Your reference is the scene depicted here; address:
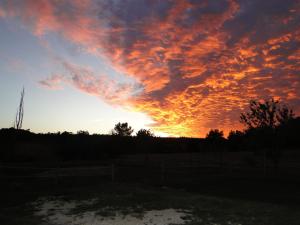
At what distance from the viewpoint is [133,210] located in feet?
43.7

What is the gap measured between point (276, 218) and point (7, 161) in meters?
41.0

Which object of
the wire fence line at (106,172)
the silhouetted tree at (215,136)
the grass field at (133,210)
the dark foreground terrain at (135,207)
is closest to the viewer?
the grass field at (133,210)

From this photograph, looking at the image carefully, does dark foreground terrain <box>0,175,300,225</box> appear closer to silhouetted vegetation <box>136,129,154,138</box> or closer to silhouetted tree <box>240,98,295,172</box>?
silhouetted tree <box>240,98,295,172</box>

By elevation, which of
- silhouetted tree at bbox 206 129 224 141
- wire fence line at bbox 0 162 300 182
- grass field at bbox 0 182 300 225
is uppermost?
silhouetted tree at bbox 206 129 224 141

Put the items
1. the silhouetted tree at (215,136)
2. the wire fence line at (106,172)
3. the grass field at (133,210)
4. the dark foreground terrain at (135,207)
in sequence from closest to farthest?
the grass field at (133,210) < the dark foreground terrain at (135,207) < the wire fence line at (106,172) < the silhouetted tree at (215,136)

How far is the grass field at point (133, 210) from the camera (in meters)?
11.6

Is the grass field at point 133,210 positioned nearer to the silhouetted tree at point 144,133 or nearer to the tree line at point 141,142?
the tree line at point 141,142

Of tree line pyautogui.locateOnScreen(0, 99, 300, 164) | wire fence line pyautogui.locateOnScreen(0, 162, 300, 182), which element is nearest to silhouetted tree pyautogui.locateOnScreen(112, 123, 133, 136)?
tree line pyautogui.locateOnScreen(0, 99, 300, 164)

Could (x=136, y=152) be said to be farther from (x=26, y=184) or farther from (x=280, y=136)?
(x=26, y=184)

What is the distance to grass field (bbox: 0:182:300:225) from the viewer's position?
11.6 metres

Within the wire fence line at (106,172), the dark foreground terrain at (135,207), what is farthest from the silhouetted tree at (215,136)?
the dark foreground terrain at (135,207)

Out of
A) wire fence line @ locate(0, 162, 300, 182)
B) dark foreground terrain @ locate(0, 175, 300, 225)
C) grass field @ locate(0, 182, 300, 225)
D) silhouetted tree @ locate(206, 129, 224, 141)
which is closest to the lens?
grass field @ locate(0, 182, 300, 225)

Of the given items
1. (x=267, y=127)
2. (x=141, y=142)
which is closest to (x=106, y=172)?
(x=267, y=127)

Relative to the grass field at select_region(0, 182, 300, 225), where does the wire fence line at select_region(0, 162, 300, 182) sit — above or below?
above
